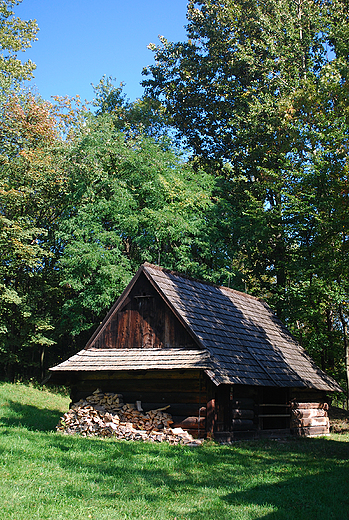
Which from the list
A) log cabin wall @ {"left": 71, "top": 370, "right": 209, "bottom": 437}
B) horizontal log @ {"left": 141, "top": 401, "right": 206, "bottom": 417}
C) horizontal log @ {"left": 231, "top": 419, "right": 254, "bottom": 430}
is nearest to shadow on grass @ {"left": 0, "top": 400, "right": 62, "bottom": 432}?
log cabin wall @ {"left": 71, "top": 370, "right": 209, "bottom": 437}

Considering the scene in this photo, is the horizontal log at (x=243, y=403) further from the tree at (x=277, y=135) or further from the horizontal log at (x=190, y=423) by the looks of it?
the tree at (x=277, y=135)

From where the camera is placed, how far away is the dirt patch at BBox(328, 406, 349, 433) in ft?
69.6

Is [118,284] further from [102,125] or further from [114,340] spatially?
[102,125]

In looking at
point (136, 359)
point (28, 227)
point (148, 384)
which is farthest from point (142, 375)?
point (28, 227)

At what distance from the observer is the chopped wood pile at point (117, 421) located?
42.9ft

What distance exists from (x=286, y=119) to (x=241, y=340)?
15271 mm

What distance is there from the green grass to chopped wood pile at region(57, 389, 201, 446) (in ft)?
3.28

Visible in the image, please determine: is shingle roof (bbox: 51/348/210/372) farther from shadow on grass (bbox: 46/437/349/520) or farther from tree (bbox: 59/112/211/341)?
tree (bbox: 59/112/211/341)

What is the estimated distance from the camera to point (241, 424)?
14.7 metres

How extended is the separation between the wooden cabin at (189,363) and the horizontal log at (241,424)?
0.03m

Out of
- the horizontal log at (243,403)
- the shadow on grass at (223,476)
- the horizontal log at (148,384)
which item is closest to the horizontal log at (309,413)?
the horizontal log at (243,403)

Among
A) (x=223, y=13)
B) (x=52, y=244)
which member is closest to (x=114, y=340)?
(x=52, y=244)

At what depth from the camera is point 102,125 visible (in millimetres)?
27703

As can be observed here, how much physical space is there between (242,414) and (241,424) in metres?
0.30
